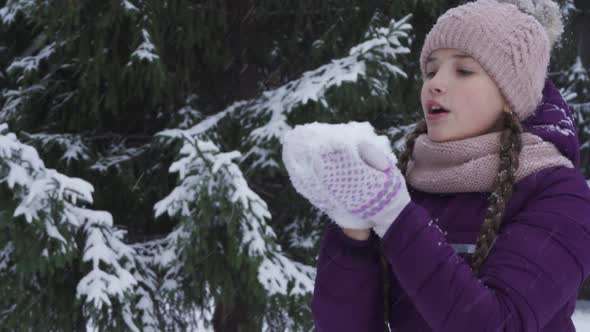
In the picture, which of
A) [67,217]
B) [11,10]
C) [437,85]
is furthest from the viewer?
[11,10]

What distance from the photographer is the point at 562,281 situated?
1.26 meters

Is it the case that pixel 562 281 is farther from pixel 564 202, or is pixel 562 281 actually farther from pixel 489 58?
pixel 489 58

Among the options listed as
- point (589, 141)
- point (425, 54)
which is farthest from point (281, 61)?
point (589, 141)

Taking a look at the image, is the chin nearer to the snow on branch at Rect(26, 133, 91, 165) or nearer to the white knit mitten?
the white knit mitten

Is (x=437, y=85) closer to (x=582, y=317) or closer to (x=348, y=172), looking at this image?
(x=348, y=172)

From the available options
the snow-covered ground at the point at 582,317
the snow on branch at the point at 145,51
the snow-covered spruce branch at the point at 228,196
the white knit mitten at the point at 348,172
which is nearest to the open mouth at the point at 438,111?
the white knit mitten at the point at 348,172

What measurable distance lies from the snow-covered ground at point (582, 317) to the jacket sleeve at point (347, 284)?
389 inches

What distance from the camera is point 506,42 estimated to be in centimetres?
151

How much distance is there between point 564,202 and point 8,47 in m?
5.31

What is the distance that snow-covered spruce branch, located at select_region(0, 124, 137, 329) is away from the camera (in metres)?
3.61

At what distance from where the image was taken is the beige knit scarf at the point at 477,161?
1411mm

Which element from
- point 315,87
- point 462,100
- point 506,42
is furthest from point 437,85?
point 315,87

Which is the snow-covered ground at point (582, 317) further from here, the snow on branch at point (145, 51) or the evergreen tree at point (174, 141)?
the snow on branch at point (145, 51)

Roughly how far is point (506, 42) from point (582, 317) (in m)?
11.1
